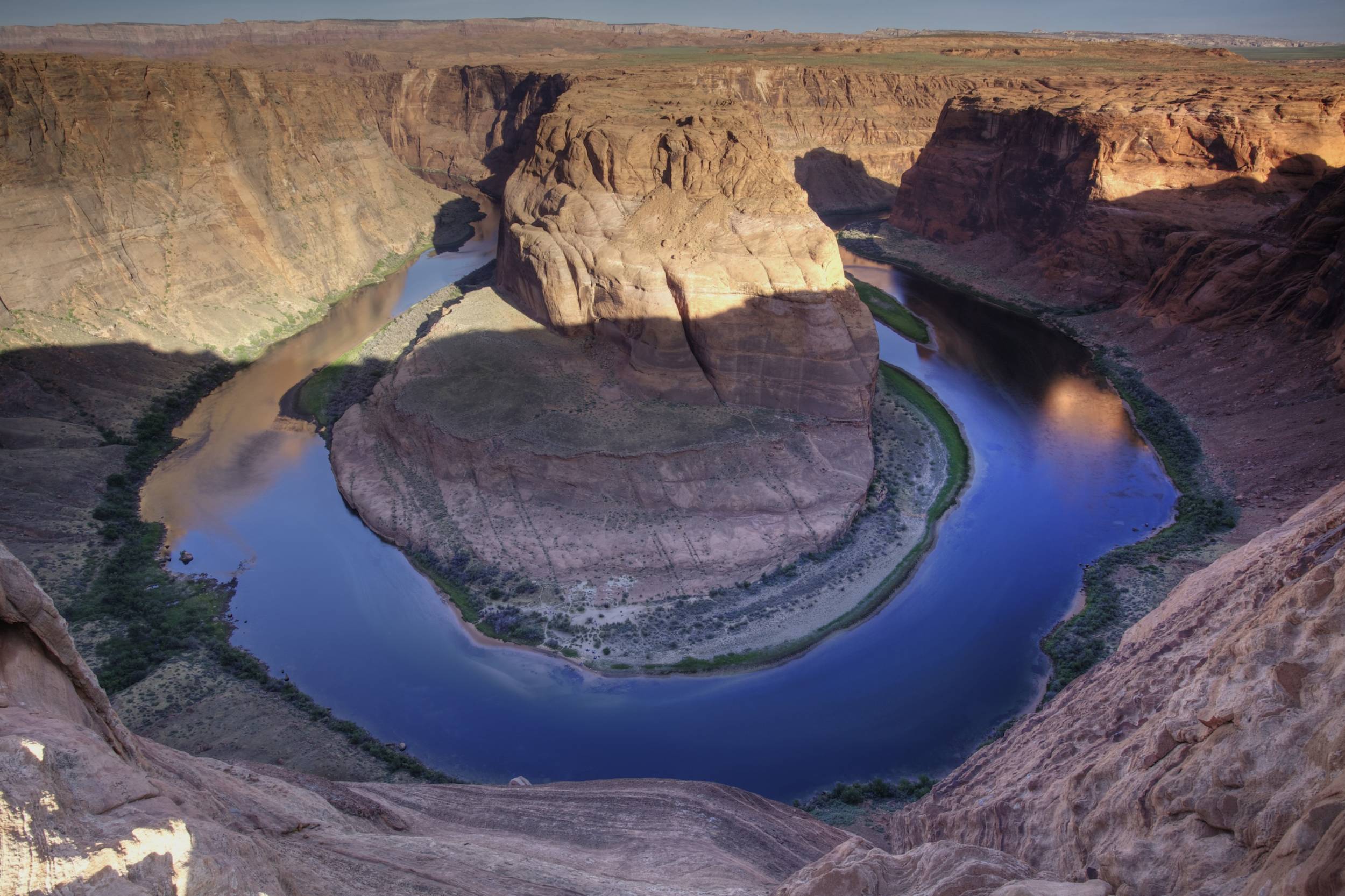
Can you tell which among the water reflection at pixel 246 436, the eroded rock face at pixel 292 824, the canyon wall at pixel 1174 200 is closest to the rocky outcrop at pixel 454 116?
the water reflection at pixel 246 436

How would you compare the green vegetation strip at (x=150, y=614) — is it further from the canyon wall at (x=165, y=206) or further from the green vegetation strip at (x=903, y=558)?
the canyon wall at (x=165, y=206)

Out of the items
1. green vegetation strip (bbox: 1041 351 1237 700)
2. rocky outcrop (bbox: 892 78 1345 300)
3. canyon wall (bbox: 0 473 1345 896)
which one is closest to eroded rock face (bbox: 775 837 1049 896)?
canyon wall (bbox: 0 473 1345 896)

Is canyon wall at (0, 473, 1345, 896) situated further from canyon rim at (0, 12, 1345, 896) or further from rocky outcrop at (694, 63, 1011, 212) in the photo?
rocky outcrop at (694, 63, 1011, 212)

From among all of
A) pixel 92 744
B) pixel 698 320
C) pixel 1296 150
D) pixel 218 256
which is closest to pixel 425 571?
pixel 698 320

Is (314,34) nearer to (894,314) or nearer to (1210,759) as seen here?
(894,314)

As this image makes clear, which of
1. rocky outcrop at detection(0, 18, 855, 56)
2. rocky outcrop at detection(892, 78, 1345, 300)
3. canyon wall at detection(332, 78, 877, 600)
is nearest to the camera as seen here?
canyon wall at detection(332, 78, 877, 600)

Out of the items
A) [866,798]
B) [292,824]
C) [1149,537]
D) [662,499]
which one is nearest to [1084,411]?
[1149,537]
